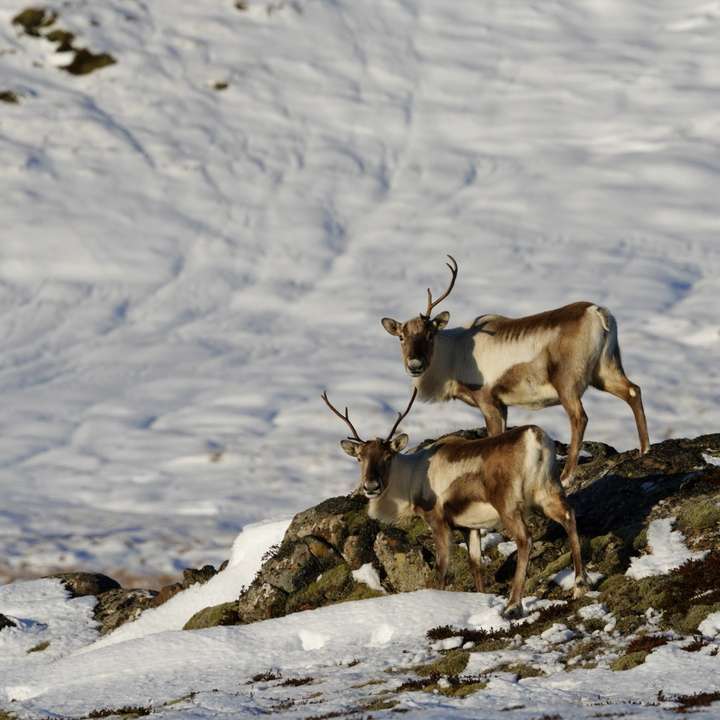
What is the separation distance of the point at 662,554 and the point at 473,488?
3.37 metres

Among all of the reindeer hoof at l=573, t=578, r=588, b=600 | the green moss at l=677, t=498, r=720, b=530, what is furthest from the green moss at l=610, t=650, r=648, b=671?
the green moss at l=677, t=498, r=720, b=530

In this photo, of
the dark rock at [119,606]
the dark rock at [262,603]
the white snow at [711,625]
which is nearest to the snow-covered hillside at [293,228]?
the dark rock at [119,606]

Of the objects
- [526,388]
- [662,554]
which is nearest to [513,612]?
[662,554]

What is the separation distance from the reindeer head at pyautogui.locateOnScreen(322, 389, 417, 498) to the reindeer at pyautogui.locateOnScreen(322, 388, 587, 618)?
2 centimetres

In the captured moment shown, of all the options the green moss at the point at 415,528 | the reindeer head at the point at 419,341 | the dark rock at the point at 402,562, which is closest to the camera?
the dark rock at the point at 402,562

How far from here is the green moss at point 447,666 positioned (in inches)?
773

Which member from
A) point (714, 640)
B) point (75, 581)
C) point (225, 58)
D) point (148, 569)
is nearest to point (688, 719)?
point (714, 640)

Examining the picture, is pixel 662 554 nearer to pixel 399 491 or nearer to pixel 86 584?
pixel 399 491

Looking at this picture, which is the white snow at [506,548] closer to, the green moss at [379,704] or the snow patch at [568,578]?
the snow patch at [568,578]

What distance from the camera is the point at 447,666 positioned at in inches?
780

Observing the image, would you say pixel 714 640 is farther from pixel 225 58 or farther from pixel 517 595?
pixel 225 58

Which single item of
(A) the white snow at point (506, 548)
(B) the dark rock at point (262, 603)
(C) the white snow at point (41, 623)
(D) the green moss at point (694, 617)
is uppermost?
(D) the green moss at point (694, 617)

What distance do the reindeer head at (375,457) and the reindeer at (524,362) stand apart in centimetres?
208

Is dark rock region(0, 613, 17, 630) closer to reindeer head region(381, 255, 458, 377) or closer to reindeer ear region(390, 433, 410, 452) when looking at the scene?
reindeer head region(381, 255, 458, 377)
